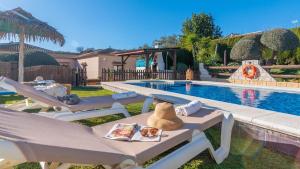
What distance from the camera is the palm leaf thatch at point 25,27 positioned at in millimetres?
10391

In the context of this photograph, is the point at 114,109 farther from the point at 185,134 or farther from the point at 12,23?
the point at 12,23

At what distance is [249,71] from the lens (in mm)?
16125

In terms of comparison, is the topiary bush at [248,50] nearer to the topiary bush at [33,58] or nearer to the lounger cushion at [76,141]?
the topiary bush at [33,58]

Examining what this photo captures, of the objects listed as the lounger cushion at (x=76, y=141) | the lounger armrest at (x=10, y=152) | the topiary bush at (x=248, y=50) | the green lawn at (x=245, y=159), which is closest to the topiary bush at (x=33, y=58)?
the topiary bush at (x=248, y=50)

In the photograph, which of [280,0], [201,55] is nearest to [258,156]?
[201,55]

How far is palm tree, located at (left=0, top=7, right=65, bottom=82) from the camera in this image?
34.1ft

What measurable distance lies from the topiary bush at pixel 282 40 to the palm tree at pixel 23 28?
602 inches

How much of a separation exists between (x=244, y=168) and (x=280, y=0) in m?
32.9

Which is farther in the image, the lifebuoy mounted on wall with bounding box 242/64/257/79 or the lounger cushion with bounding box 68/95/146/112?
the lifebuoy mounted on wall with bounding box 242/64/257/79

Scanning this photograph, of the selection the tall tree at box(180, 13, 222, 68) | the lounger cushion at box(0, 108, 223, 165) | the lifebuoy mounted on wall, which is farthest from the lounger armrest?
the tall tree at box(180, 13, 222, 68)

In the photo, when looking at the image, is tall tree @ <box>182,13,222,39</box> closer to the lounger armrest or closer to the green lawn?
the green lawn

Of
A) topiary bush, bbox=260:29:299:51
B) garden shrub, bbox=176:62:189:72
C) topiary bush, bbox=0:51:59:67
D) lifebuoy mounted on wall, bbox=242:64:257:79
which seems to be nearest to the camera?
lifebuoy mounted on wall, bbox=242:64:257:79

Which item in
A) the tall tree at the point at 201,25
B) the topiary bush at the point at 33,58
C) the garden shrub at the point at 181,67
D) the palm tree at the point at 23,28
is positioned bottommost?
the garden shrub at the point at 181,67

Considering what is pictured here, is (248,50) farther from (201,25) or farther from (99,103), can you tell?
(201,25)
